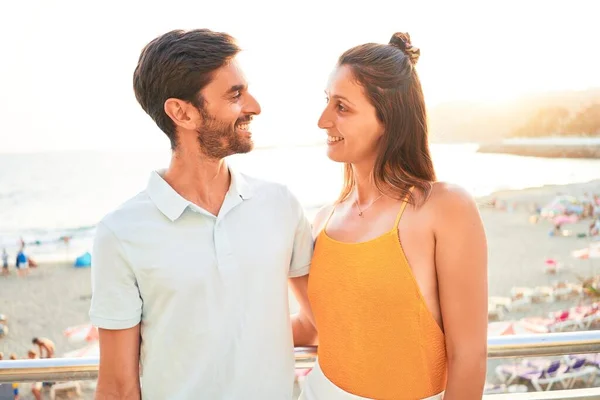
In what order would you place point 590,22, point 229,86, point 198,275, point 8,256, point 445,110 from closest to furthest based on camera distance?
point 198,275
point 229,86
point 8,256
point 445,110
point 590,22

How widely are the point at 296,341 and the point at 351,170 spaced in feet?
→ 1.89

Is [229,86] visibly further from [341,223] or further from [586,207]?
[586,207]

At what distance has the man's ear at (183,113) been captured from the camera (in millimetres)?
1630

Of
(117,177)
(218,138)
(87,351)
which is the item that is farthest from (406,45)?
(117,177)

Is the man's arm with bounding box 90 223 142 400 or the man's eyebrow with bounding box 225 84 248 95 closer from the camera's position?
the man's arm with bounding box 90 223 142 400

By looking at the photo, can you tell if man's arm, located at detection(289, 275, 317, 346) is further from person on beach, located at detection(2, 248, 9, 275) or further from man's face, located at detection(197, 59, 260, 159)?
person on beach, located at detection(2, 248, 9, 275)

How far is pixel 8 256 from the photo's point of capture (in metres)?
20.0

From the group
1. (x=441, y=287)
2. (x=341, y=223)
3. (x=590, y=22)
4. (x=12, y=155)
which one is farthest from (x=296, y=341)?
(x=12, y=155)

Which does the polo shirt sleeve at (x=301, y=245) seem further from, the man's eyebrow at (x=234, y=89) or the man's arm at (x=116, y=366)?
the man's arm at (x=116, y=366)

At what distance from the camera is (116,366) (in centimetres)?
148

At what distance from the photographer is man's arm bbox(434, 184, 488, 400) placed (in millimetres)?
1443

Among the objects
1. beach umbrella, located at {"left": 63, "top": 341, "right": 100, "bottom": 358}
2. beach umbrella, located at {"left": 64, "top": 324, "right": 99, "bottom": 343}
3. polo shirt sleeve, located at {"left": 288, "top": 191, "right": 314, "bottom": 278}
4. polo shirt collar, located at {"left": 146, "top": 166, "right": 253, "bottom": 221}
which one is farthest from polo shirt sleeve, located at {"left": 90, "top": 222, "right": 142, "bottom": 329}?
beach umbrella, located at {"left": 64, "top": 324, "right": 99, "bottom": 343}

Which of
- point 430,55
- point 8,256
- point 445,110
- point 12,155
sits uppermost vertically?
point 430,55

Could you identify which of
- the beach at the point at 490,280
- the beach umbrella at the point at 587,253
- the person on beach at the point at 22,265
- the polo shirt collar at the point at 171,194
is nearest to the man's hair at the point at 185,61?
the polo shirt collar at the point at 171,194
